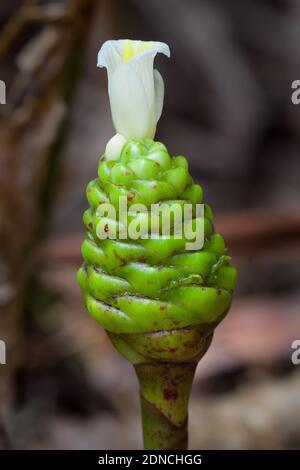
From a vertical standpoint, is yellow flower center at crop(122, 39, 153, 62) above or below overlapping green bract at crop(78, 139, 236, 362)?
above

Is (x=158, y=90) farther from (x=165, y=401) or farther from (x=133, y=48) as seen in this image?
(x=165, y=401)

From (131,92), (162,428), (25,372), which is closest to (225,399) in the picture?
(25,372)

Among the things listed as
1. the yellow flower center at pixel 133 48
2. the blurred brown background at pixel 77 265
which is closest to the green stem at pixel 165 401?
the yellow flower center at pixel 133 48

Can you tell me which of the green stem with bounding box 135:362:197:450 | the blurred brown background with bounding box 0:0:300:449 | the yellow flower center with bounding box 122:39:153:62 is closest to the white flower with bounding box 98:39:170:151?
the yellow flower center with bounding box 122:39:153:62

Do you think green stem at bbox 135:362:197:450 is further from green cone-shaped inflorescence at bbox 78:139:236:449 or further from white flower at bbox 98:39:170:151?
white flower at bbox 98:39:170:151

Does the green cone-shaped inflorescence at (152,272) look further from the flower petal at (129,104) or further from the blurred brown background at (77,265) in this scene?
the blurred brown background at (77,265)
